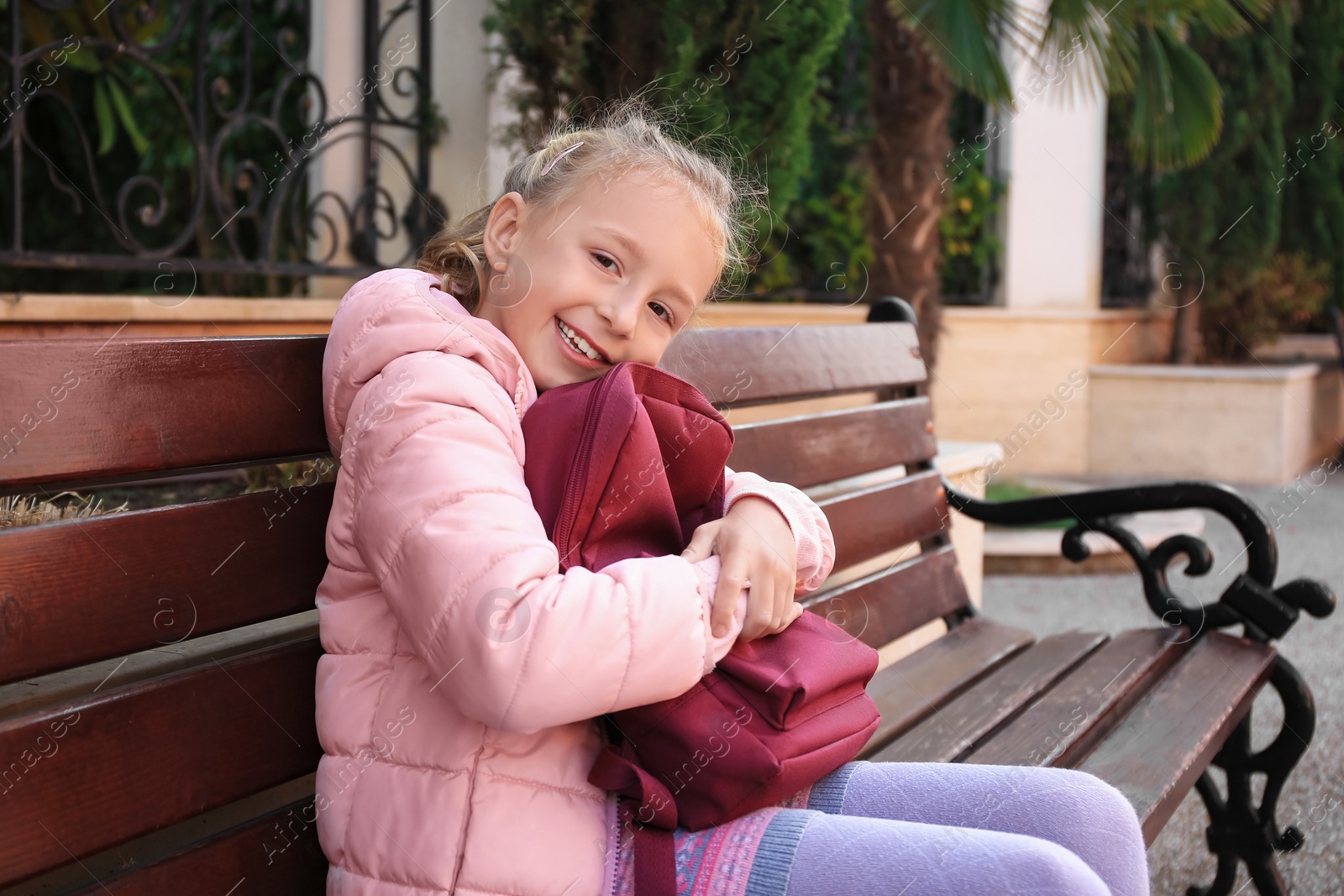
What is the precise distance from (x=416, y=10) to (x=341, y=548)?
3776 mm

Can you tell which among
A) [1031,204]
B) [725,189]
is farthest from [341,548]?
[1031,204]

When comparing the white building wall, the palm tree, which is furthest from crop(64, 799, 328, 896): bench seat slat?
the white building wall

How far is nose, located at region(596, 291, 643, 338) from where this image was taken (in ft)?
4.20

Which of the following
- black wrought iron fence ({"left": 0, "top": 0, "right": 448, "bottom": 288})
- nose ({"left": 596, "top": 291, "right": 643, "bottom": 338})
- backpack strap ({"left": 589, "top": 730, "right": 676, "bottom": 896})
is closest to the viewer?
backpack strap ({"left": 589, "top": 730, "right": 676, "bottom": 896})

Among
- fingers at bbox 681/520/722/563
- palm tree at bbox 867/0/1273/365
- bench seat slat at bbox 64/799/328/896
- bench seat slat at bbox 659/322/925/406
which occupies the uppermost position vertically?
palm tree at bbox 867/0/1273/365

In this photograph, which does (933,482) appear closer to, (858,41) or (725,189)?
(725,189)

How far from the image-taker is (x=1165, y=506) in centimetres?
240

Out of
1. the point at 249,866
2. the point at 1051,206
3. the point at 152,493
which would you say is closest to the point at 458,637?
the point at 249,866

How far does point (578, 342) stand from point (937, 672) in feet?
3.94

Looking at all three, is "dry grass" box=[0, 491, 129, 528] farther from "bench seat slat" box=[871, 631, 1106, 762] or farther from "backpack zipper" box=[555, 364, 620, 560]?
"bench seat slat" box=[871, 631, 1106, 762]

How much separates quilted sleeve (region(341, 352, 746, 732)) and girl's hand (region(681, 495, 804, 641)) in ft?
0.14

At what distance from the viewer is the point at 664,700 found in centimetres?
111

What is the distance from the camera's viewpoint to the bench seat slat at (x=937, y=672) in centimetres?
193

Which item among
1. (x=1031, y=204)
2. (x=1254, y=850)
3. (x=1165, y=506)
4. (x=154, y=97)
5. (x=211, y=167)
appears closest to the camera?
(x=1254, y=850)
